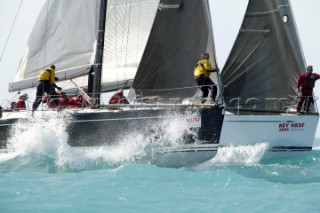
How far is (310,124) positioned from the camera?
62.5 feet

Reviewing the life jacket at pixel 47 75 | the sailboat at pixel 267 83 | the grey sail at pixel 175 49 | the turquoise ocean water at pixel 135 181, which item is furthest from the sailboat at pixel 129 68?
the sailboat at pixel 267 83

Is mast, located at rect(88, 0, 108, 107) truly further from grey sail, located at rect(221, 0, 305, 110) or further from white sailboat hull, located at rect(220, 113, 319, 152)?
grey sail, located at rect(221, 0, 305, 110)

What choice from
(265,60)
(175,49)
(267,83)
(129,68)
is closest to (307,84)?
(267,83)

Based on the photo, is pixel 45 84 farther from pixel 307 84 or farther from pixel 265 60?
pixel 307 84

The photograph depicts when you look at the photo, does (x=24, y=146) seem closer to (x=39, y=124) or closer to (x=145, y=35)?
(x=39, y=124)

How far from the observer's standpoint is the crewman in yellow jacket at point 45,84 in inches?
676

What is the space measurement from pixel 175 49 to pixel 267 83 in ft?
14.0

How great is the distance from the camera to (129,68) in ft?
62.0

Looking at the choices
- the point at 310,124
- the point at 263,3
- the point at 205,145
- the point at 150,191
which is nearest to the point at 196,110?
the point at 205,145

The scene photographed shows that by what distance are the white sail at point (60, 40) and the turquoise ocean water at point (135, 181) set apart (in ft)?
8.93

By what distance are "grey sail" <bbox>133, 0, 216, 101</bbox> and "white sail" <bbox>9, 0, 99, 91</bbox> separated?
175cm

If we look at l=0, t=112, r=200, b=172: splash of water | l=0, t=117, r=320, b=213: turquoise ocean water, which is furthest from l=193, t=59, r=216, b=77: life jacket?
l=0, t=117, r=320, b=213: turquoise ocean water

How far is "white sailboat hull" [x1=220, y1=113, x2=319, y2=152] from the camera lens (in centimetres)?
1814

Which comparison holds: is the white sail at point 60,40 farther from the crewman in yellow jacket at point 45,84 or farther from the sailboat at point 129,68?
the crewman in yellow jacket at point 45,84
